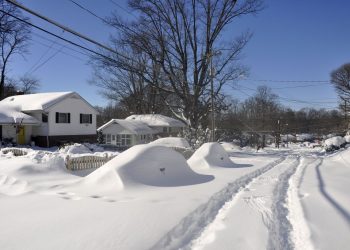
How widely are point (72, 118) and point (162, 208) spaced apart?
30145 mm

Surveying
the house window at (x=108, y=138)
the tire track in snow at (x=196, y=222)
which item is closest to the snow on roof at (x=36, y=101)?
the house window at (x=108, y=138)

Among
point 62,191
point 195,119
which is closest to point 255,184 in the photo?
point 62,191

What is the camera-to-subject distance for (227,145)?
4047cm

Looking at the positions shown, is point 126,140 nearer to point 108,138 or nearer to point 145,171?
point 108,138

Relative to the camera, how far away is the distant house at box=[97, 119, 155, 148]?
40969mm

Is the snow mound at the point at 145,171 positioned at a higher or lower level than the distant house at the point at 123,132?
lower

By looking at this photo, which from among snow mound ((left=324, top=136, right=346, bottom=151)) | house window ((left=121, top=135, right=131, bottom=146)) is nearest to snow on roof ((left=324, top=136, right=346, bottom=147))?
snow mound ((left=324, top=136, right=346, bottom=151))

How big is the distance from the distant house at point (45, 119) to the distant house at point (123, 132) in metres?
5.01

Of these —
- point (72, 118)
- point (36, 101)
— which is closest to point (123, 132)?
point (72, 118)

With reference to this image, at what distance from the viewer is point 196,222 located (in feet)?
21.4

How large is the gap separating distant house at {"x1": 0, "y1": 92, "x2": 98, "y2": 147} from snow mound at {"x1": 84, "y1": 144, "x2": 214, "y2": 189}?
2368 cm

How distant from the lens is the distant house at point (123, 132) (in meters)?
41.0

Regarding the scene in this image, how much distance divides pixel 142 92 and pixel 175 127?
310 inches

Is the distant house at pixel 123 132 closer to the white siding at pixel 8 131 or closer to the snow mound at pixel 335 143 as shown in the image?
the white siding at pixel 8 131
